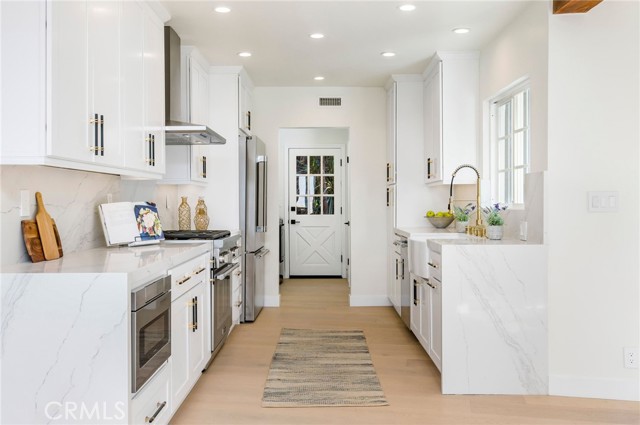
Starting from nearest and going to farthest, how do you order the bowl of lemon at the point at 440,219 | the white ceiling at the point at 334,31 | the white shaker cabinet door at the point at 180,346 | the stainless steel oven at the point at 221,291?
the white shaker cabinet door at the point at 180,346, the white ceiling at the point at 334,31, the stainless steel oven at the point at 221,291, the bowl of lemon at the point at 440,219

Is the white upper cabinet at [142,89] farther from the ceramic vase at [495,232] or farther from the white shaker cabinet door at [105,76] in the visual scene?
the ceramic vase at [495,232]

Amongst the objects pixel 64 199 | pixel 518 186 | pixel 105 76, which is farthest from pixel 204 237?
pixel 518 186

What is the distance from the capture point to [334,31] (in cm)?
391

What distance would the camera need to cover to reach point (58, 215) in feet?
8.57

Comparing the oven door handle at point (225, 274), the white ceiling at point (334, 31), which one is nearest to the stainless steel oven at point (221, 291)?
the oven door handle at point (225, 274)

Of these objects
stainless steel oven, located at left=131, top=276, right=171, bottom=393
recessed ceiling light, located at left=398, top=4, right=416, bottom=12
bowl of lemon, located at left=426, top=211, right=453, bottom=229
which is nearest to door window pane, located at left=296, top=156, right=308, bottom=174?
bowl of lemon, located at left=426, top=211, right=453, bottom=229

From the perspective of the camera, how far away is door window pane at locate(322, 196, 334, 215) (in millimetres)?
8008

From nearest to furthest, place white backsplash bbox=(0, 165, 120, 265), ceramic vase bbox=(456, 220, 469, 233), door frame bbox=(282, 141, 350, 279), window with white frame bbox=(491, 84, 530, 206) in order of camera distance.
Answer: white backsplash bbox=(0, 165, 120, 265) → window with white frame bbox=(491, 84, 530, 206) → ceramic vase bbox=(456, 220, 469, 233) → door frame bbox=(282, 141, 350, 279)

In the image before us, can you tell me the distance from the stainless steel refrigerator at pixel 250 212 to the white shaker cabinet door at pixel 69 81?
2658mm

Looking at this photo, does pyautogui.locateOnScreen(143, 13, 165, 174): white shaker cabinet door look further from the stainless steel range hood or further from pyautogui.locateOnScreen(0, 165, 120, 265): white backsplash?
pyautogui.locateOnScreen(0, 165, 120, 265): white backsplash

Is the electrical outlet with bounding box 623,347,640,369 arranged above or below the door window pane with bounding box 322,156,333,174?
below

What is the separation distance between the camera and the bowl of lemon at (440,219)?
4.79 meters

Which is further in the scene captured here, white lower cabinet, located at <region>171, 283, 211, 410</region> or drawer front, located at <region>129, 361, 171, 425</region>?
white lower cabinet, located at <region>171, 283, 211, 410</region>

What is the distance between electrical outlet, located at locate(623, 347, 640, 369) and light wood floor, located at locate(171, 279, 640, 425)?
225 millimetres
